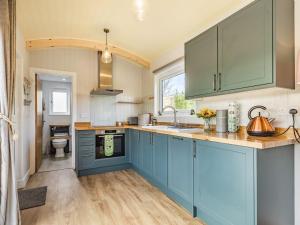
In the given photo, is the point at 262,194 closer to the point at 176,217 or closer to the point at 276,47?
the point at 176,217

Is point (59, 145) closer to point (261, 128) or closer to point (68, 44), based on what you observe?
point (68, 44)

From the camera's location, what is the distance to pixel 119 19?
2.58 meters

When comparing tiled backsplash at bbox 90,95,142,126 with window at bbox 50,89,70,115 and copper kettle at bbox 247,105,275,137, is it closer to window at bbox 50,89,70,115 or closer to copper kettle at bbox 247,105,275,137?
window at bbox 50,89,70,115

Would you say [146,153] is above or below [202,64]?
below

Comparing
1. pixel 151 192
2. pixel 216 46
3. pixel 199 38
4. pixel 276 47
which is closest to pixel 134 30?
pixel 199 38

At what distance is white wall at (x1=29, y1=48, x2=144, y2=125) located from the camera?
11.6 feet

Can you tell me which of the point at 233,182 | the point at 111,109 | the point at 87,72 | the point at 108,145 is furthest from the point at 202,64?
the point at 87,72

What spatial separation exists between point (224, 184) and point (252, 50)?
3.95 ft

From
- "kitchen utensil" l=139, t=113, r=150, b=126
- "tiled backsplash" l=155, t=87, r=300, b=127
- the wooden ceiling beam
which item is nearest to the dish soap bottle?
"tiled backsplash" l=155, t=87, r=300, b=127

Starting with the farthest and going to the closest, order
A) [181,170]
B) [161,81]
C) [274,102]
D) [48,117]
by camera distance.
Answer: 1. [48,117]
2. [161,81]
3. [181,170]
4. [274,102]

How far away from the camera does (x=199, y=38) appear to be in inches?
87.4

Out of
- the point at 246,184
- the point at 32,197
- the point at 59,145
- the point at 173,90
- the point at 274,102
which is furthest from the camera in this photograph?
the point at 59,145

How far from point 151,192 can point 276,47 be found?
2.21 meters

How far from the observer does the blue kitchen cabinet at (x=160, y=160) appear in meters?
2.40
